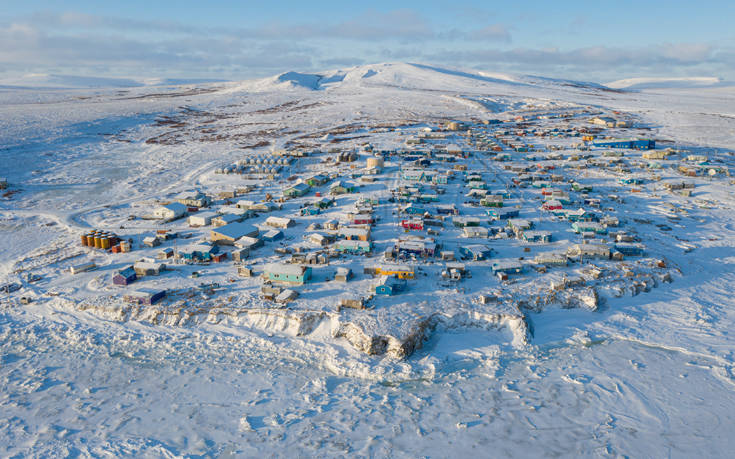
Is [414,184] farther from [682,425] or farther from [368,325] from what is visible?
[682,425]

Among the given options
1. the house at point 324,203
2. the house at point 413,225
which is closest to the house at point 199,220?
the house at point 324,203

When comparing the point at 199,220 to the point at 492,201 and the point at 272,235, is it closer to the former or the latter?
the point at 272,235

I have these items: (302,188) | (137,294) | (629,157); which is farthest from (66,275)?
(629,157)

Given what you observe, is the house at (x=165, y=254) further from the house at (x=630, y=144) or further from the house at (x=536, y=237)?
the house at (x=630, y=144)

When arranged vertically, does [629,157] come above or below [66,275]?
above

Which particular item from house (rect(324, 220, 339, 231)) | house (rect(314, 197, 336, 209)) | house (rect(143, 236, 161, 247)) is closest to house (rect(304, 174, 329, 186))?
house (rect(314, 197, 336, 209))

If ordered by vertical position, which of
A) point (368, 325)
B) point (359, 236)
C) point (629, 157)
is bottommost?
point (368, 325)
